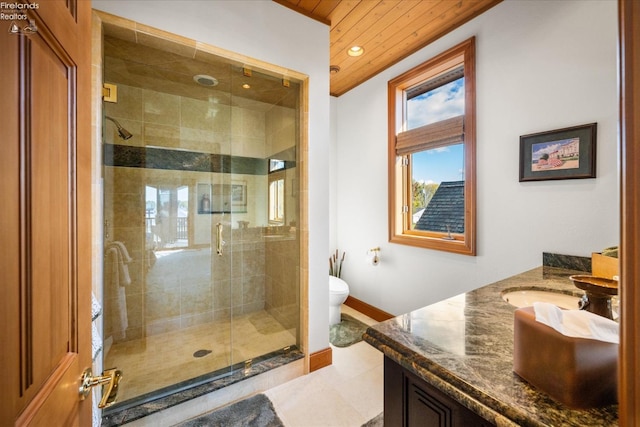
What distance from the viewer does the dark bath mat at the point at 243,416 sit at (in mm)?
1528

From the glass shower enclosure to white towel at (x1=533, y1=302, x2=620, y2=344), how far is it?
1700mm

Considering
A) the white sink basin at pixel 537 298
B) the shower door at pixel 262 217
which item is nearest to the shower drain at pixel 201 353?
the shower door at pixel 262 217

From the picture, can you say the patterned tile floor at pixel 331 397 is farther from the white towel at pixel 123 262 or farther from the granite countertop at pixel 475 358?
the white towel at pixel 123 262

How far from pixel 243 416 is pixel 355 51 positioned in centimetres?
307

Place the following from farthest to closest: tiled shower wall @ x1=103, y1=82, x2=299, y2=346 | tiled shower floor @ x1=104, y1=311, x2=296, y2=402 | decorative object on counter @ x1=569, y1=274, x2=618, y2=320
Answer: tiled shower wall @ x1=103, y1=82, x2=299, y2=346 → tiled shower floor @ x1=104, y1=311, x2=296, y2=402 → decorative object on counter @ x1=569, y1=274, x2=618, y2=320

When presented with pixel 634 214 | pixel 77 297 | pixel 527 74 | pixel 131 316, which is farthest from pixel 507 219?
pixel 131 316

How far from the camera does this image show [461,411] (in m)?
0.64

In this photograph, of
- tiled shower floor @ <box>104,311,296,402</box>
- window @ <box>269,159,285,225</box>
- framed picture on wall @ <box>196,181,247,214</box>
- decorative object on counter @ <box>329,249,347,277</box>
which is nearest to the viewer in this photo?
tiled shower floor @ <box>104,311,296,402</box>

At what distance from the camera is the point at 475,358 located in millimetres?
692

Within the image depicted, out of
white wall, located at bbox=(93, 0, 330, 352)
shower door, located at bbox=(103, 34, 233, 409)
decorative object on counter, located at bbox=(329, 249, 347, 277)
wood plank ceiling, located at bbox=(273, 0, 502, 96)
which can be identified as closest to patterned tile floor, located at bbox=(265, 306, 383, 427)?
white wall, located at bbox=(93, 0, 330, 352)

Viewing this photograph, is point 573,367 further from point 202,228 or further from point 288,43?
point 202,228

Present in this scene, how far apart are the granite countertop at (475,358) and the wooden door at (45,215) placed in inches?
31.2

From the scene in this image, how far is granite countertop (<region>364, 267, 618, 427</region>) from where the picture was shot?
51 cm

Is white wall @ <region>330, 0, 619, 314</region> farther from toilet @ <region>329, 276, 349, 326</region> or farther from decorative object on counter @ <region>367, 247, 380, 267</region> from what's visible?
toilet @ <region>329, 276, 349, 326</region>
